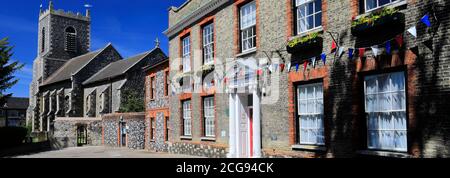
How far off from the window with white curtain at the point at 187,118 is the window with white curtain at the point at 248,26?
5169mm

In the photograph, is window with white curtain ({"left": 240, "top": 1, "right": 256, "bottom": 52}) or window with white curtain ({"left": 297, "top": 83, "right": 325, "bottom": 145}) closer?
window with white curtain ({"left": 297, "top": 83, "right": 325, "bottom": 145})

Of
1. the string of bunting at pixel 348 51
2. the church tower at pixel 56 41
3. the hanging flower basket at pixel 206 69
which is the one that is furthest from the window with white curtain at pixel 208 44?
the church tower at pixel 56 41

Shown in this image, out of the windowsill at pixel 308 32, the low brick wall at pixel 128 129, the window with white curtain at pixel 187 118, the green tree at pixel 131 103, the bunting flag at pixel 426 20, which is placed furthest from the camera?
the green tree at pixel 131 103

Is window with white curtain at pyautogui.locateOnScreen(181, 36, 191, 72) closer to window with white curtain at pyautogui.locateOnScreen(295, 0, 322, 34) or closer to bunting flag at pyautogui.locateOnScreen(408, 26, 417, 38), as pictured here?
window with white curtain at pyautogui.locateOnScreen(295, 0, 322, 34)

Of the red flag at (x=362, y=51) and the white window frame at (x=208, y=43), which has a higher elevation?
the white window frame at (x=208, y=43)

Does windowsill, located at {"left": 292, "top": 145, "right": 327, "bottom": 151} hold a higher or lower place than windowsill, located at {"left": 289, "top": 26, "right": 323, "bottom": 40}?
lower

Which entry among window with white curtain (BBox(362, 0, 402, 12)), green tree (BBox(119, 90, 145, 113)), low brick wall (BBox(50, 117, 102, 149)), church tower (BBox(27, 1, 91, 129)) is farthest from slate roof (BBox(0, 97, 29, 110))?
window with white curtain (BBox(362, 0, 402, 12))

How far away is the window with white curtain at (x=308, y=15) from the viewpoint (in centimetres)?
1163

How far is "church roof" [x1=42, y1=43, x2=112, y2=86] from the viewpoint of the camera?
166 feet

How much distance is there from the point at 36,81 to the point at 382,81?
200ft

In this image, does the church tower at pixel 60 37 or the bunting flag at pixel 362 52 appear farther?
the church tower at pixel 60 37

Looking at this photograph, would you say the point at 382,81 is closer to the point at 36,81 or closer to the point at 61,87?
the point at 61,87

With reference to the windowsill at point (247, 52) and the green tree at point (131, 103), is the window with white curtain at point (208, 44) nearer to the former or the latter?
the windowsill at point (247, 52)
